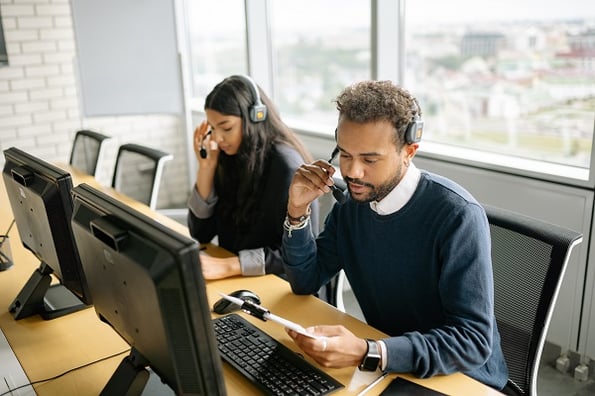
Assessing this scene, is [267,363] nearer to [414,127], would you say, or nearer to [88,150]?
[414,127]

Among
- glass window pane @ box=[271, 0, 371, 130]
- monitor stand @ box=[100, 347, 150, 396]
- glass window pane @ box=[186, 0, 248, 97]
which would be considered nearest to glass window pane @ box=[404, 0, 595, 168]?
glass window pane @ box=[271, 0, 371, 130]

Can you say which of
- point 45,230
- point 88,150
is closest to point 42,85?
point 88,150

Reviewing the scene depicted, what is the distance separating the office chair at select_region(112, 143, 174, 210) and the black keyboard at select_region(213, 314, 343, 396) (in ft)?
4.50

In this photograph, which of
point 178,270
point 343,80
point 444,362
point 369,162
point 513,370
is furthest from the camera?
point 343,80

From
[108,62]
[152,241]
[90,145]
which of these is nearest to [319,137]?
[90,145]

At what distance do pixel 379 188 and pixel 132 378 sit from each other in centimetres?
67

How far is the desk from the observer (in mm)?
1166

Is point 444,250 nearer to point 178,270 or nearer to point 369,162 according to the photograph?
point 369,162

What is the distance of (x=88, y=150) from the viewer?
3.35m

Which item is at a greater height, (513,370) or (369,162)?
(369,162)

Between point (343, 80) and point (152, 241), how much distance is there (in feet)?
9.88

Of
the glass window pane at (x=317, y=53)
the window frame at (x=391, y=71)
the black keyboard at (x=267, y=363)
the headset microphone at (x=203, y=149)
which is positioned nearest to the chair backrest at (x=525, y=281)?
the black keyboard at (x=267, y=363)

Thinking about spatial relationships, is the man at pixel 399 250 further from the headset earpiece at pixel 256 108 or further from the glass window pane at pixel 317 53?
the glass window pane at pixel 317 53

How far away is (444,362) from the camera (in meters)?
1.16
